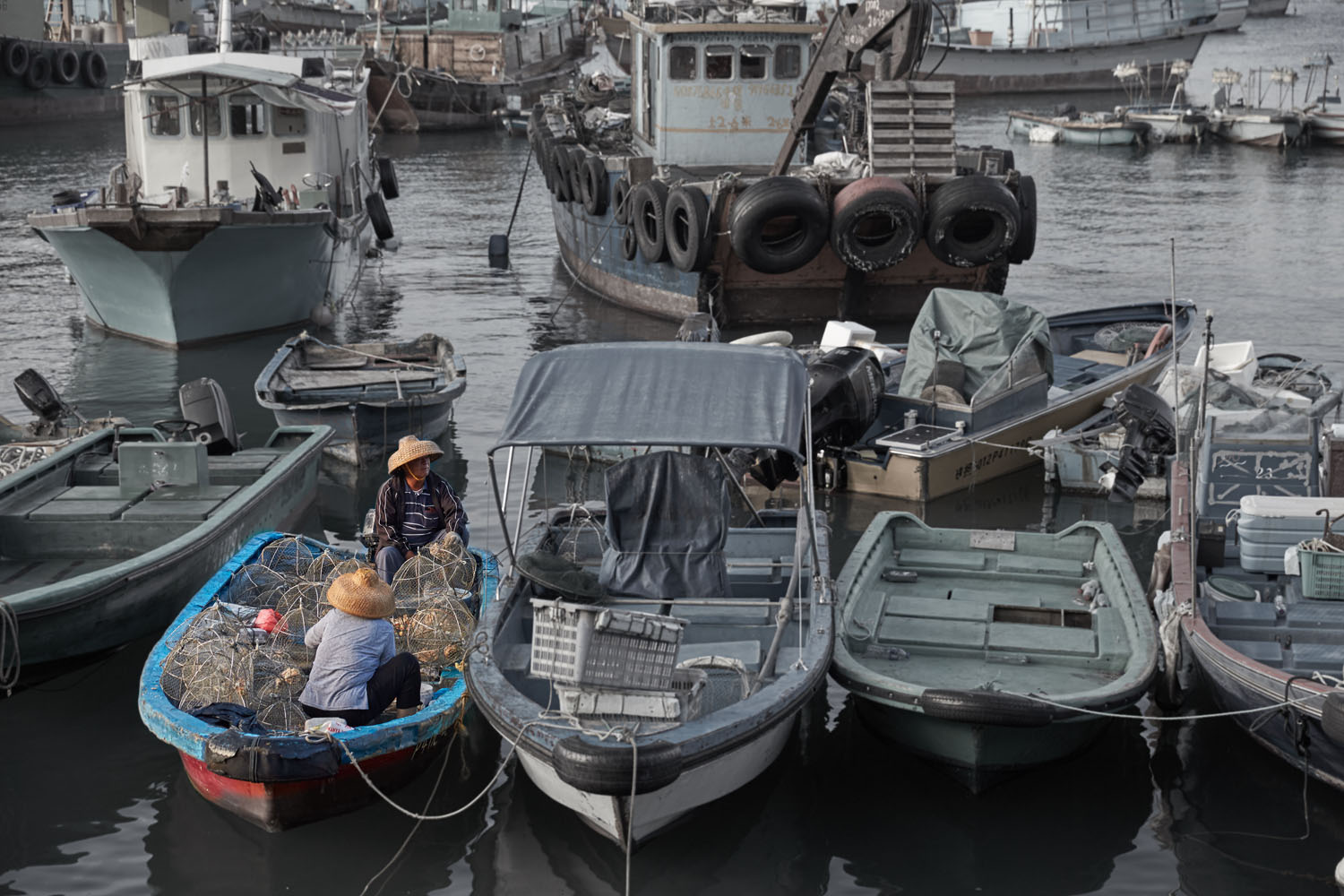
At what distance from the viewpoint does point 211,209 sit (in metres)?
17.1

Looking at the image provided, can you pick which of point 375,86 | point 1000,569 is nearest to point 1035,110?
point 375,86

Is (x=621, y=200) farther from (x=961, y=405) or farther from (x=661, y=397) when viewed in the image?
(x=661, y=397)

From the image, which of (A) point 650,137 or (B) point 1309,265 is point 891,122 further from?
(B) point 1309,265

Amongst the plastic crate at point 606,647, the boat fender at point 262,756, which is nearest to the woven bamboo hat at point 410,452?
the boat fender at point 262,756

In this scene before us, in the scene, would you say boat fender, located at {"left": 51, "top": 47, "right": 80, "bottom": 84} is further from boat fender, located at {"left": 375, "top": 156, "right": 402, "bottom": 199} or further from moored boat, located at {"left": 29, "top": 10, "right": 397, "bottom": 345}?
moored boat, located at {"left": 29, "top": 10, "right": 397, "bottom": 345}

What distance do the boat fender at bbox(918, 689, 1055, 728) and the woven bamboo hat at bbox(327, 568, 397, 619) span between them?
2.93 metres

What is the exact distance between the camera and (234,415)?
644 inches

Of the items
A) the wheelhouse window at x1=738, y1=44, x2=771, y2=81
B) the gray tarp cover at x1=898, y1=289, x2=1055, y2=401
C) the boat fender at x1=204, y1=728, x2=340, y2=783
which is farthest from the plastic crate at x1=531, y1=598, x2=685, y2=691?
the wheelhouse window at x1=738, y1=44, x2=771, y2=81

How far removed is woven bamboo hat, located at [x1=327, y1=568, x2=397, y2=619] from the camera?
7617 millimetres

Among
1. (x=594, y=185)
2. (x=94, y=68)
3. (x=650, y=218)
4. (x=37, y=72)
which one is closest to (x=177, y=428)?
(x=650, y=218)

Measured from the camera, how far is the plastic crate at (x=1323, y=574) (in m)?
8.77

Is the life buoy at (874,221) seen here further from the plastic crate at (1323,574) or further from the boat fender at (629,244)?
the plastic crate at (1323,574)

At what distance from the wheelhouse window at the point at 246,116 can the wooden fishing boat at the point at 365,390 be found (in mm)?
5205

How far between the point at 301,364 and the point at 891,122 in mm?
8111
